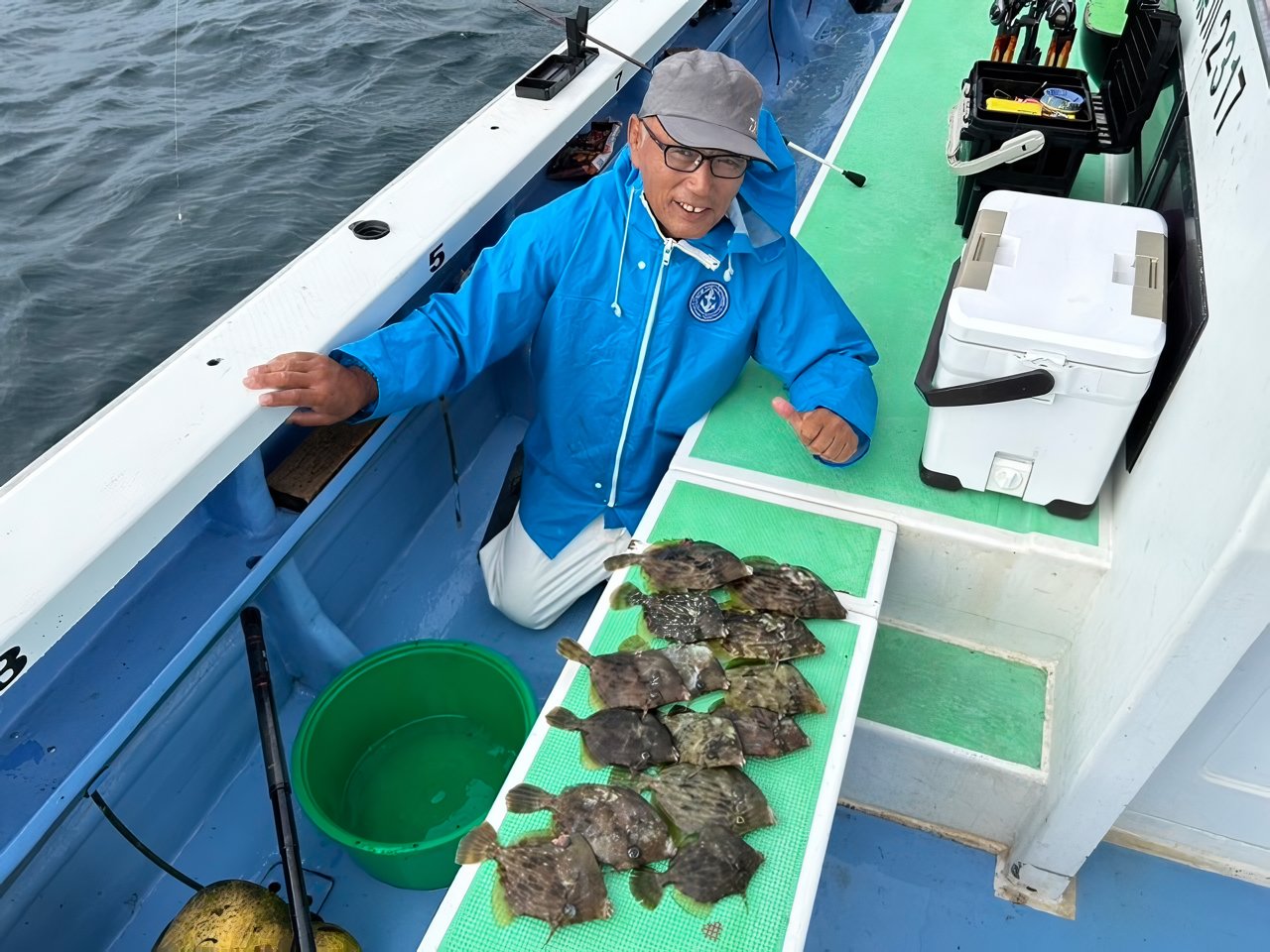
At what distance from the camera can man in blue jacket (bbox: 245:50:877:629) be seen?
77.9 inches

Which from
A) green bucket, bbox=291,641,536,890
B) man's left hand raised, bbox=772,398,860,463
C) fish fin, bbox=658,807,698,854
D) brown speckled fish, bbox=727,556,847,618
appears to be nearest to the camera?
fish fin, bbox=658,807,698,854

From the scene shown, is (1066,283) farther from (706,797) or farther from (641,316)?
(706,797)

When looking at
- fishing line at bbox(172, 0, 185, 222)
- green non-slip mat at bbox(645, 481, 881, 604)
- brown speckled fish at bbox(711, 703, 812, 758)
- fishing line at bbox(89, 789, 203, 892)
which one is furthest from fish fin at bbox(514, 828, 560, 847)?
fishing line at bbox(172, 0, 185, 222)

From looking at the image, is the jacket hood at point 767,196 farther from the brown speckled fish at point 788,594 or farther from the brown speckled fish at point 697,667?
the brown speckled fish at point 697,667

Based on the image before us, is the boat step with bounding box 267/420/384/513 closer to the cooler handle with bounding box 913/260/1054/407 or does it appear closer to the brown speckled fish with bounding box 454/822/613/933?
the brown speckled fish with bounding box 454/822/613/933

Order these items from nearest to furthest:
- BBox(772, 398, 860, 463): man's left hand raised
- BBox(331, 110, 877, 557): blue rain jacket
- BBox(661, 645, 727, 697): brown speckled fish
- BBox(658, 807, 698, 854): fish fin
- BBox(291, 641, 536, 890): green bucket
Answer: BBox(658, 807, 698, 854): fish fin, BBox(661, 645, 727, 697): brown speckled fish, BBox(772, 398, 860, 463): man's left hand raised, BBox(331, 110, 877, 557): blue rain jacket, BBox(291, 641, 536, 890): green bucket

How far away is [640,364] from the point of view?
2.33m

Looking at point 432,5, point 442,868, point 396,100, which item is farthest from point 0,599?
point 432,5

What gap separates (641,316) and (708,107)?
55cm

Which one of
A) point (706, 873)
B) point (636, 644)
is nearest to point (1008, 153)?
point (636, 644)

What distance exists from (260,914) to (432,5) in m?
8.56

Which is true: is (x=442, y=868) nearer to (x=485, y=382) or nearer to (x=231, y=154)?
(x=485, y=382)

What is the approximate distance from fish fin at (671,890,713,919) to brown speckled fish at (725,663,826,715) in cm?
36

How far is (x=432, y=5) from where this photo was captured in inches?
329
